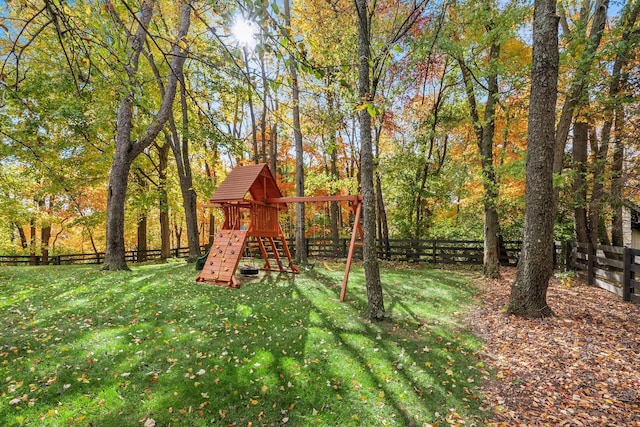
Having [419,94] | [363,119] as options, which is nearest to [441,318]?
[363,119]

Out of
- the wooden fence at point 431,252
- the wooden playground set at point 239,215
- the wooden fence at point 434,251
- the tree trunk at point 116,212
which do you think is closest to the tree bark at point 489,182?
the wooden fence at point 431,252

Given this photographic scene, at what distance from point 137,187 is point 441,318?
14664 millimetres

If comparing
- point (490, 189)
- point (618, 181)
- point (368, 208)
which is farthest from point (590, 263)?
point (368, 208)

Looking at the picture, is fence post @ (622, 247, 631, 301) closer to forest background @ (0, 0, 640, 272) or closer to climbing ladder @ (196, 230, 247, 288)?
Result: forest background @ (0, 0, 640, 272)

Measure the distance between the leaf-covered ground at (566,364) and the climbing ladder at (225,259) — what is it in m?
5.94

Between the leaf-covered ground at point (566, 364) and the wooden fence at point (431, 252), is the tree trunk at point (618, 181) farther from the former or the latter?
the leaf-covered ground at point (566, 364)

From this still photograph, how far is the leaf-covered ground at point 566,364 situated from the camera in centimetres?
325

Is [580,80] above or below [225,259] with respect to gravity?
above

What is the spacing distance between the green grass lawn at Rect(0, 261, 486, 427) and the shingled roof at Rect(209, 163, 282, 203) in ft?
9.92

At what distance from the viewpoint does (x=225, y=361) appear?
4199 millimetres

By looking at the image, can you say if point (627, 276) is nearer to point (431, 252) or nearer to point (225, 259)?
point (431, 252)

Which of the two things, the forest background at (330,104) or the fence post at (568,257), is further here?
the fence post at (568,257)

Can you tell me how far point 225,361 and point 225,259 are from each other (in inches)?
190

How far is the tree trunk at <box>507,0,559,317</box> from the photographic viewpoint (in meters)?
5.52
